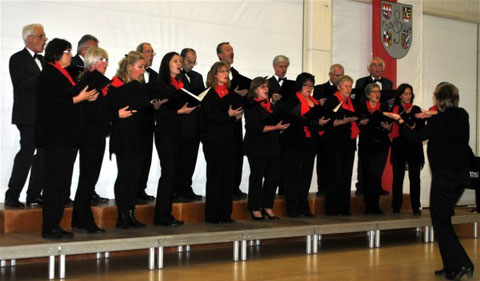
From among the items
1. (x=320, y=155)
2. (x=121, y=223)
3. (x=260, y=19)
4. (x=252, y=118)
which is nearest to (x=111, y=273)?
(x=121, y=223)

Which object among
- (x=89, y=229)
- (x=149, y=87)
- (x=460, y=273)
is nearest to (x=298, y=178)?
(x=149, y=87)

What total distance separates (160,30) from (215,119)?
2530mm

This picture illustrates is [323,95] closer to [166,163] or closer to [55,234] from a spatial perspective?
[166,163]

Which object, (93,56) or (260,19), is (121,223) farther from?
(260,19)

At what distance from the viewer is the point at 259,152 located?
793 cm

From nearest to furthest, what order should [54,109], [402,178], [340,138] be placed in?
1. [54,109]
2. [340,138]
3. [402,178]

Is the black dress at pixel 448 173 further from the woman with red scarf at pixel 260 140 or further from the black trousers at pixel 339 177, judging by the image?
the black trousers at pixel 339 177

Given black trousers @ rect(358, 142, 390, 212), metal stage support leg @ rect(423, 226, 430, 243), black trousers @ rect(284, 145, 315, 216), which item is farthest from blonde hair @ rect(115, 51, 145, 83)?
metal stage support leg @ rect(423, 226, 430, 243)

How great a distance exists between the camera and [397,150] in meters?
9.15

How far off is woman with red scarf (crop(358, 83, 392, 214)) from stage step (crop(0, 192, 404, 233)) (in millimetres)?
517

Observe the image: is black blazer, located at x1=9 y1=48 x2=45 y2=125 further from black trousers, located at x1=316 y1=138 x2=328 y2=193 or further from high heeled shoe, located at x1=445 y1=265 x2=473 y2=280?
high heeled shoe, located at x1=445 y1=265 x2=473 y2=280

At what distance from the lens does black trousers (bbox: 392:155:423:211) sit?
30.0 ft

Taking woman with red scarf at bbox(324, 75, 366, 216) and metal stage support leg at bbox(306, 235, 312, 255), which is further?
woman with red scarf at bbox(324, 75, 366, 216)

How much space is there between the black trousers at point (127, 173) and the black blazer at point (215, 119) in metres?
0.92
